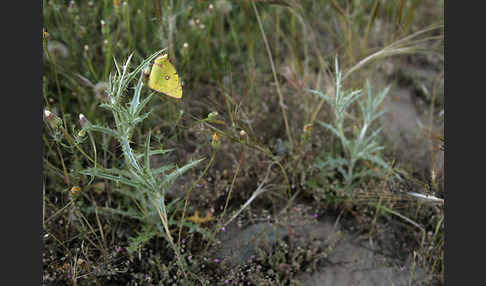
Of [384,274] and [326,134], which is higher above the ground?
[326,134]

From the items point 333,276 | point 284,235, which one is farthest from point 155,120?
point 333,276

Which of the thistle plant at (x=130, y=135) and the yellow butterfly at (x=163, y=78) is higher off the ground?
the yellow butterfly at (x=163, y=78)

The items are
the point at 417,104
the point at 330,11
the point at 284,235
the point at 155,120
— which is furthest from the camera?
the point at 330,11

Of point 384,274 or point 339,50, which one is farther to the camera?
point 339,50

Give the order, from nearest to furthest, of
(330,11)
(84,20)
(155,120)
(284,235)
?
(284,235) < (155,120) < (84,20) < (330,11)

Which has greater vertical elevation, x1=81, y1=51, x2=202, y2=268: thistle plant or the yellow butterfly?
the yellow butterfly

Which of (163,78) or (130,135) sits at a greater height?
(163,78)

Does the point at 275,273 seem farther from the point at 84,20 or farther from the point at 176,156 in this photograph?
the point at 84,20

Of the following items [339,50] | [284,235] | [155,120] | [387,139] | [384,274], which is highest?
[339,50]
